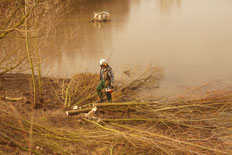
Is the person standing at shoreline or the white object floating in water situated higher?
the white object floating in water

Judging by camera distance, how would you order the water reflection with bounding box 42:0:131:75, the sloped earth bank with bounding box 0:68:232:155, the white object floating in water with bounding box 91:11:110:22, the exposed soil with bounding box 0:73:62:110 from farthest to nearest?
the white object floating in water with bounding box 91:11:110:22 → the water reflection with bounding box 42:0:131:75 → the exposed soil with bounding box 0:73:62:110 → the sloped earth bank with bounding box 0:68:232:155

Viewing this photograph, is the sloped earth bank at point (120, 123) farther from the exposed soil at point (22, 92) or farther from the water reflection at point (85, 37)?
the water reflection at point (85, 37)

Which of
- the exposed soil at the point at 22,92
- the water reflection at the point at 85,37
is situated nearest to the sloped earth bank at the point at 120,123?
the exposed soil at the point at 22,92

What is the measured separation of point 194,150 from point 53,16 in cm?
526

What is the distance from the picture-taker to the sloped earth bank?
Result: 5.21 m

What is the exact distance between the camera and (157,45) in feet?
54.6

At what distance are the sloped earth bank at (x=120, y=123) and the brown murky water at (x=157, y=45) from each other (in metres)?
1.42

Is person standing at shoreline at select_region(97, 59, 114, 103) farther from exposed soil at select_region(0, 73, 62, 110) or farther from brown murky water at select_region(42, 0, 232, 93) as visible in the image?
exposed soil at select_region(0, 73, 62, 110)

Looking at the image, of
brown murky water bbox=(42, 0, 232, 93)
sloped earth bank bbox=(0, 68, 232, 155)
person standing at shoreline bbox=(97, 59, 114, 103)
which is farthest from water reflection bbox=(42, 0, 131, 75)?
sloped earth bank bbox=(0, 68, 232, 155)

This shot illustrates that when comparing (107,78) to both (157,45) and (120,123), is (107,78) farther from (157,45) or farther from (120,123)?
(157,45)

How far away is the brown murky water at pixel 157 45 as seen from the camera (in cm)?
1200

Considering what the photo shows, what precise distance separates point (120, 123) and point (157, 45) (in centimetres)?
1029

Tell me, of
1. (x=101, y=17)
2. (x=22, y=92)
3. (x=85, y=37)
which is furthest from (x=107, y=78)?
(x=101, y=17)

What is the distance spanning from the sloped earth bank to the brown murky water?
1.42 metres
